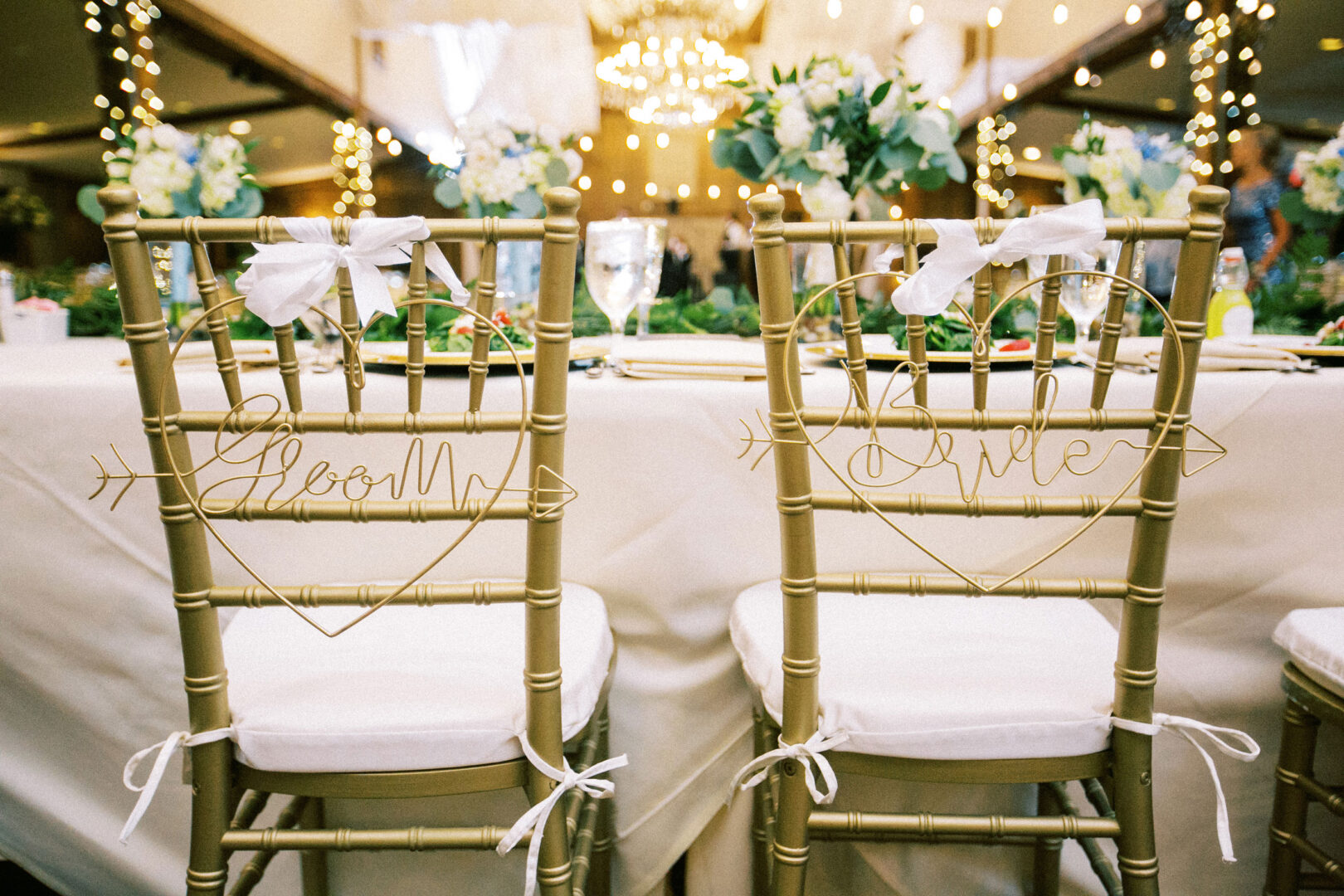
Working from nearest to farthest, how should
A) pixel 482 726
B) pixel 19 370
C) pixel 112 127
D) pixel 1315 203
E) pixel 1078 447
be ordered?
pixel 482 726
pixel 1078 447
pixel 19 370
pixel 1315 203
pixel 112 127

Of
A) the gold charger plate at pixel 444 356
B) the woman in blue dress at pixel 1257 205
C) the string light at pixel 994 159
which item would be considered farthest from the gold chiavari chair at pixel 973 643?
the string light at pixel 994 159

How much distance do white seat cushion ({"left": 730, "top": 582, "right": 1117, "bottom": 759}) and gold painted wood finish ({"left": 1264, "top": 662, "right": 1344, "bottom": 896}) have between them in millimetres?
217

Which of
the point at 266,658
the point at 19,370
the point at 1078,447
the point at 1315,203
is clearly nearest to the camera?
the point at 266,658

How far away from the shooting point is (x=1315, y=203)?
4.99ft

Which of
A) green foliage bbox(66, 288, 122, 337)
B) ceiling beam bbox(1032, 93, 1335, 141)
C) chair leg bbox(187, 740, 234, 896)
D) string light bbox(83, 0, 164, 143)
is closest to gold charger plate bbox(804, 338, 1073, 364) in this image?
chair leg bbox(187, 740, 234, 896)

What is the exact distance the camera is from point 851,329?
0.71 m

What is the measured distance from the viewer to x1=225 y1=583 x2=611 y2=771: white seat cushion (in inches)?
28.8

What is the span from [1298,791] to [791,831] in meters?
0.63

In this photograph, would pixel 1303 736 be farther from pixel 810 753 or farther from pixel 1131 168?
pixel 1131 168

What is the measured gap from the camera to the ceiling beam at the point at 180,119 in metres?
2.94

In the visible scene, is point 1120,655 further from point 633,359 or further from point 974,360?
point 633,359

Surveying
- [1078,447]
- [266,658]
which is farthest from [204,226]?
[1078,447]

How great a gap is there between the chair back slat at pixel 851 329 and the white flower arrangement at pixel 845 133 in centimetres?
71

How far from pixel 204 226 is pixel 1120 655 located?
83cm
